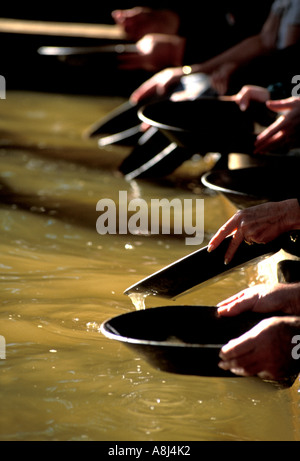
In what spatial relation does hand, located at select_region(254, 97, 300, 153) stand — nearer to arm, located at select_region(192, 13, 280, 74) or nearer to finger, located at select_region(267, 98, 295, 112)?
finger, located at select_region(267, 98, 295, 112)

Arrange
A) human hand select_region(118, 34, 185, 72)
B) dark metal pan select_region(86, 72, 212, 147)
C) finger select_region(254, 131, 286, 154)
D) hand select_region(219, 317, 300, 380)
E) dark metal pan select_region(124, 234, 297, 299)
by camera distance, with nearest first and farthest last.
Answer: hand select_region(219, 317, 300, 380), dark metal pan select_region(124, 234, 297, 299), finger select_region(254, 131, 286, 154), human hand select_region(118, 34, 185, 72), dark metal pan select_region(86, 72, 212, 147)

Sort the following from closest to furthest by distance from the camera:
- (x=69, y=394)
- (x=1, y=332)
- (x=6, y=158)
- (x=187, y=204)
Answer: (x=69, y=394), (x=1, y=332), (x=187, y=204), (x=6, y=158)

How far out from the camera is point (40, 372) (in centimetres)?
216

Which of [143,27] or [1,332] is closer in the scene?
[1,332]

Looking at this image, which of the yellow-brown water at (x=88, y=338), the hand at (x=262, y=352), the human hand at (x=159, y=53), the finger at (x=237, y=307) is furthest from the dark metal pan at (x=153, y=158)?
the hand at (x=262, y=352)

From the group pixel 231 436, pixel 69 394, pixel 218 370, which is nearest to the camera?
pixel 218 370

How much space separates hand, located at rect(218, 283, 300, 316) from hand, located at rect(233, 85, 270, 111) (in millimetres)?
1511

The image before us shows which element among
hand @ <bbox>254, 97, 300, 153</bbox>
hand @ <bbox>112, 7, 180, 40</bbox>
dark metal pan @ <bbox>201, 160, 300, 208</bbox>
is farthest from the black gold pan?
hand @ <bbox>112, 7, 180, 40</bbox>

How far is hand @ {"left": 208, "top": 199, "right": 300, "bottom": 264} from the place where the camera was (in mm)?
2061

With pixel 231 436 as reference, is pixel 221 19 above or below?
above

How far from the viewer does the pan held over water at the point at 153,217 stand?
355 centimetres

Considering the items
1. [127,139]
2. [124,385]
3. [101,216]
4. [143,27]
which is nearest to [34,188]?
[101,216]
